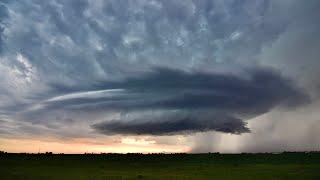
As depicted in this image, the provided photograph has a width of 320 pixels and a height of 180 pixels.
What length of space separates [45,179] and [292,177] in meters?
34.3

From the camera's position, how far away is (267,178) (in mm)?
63031

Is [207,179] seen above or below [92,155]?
below

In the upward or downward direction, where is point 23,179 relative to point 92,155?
downward

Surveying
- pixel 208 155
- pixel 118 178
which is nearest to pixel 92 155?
pixel 208 155

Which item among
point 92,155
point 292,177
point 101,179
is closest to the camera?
point 101,179

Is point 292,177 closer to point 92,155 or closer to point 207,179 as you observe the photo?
point 207,179

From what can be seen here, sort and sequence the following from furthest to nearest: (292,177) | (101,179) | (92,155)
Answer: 1. (92,155)
2. (292,177)
3. (101,179)

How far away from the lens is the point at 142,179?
6072cm

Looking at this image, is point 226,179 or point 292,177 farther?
point 292,177

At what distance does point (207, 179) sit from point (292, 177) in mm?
13352

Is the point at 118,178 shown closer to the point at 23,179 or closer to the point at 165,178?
the point at 165,178

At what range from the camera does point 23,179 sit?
60000mm

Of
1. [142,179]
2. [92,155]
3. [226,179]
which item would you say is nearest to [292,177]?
[226,179]

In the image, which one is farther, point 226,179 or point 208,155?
point 208,155
